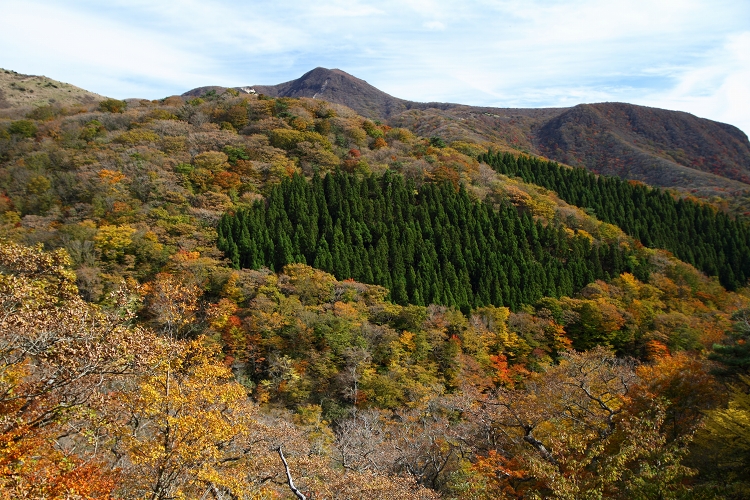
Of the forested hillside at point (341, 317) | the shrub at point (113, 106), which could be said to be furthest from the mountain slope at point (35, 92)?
the forested hillside at point (341, 317)

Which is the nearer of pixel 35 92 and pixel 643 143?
pixel 35 92

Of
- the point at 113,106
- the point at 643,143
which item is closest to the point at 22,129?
the point at 113,106

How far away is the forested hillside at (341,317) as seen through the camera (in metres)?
10.3

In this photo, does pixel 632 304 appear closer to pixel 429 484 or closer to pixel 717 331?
pixel 717 331

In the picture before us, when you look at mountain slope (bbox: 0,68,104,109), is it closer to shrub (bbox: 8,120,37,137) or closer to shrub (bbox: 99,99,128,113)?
shrub (bbox: 99,99,128,113)

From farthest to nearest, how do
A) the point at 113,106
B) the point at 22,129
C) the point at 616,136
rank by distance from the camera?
the point at 616,136 → the point at 113,106 → the point at 22,129

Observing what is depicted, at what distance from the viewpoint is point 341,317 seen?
34469 millimetres

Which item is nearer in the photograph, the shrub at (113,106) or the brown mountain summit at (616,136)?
the shrub at (113,106)

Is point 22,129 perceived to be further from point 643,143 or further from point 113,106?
point 643,143

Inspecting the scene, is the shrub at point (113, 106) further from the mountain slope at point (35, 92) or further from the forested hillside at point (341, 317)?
the mountain slope at point (35, 92)

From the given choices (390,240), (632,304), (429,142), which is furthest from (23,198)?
(632,304)

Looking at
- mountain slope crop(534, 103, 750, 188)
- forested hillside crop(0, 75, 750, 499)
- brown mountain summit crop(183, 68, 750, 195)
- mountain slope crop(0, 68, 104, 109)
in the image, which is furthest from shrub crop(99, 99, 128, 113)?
mountain slope crop(534, 103, 750, 188)

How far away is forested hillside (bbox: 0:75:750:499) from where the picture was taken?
405 inches

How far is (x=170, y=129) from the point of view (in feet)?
195
